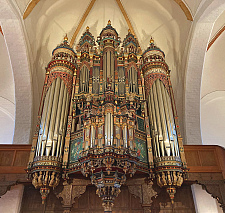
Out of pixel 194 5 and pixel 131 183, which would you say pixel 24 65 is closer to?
pixel 131 183

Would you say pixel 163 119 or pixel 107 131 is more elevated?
pixel 163 119

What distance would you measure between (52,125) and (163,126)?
273cm

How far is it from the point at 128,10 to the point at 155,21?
1.27 m

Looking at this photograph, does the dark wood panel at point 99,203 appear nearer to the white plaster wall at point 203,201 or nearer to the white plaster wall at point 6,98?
the white plaster wall at point 203,201

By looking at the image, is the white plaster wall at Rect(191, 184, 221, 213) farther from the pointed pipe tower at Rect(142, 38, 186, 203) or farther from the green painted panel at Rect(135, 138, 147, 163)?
the green painted panel at Rect(135, 138, 147, 163)

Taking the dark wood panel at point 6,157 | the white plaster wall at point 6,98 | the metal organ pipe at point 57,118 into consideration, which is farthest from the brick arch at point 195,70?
the white plaster wall at point 6,98

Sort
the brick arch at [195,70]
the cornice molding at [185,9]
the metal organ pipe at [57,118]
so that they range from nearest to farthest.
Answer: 1. the metal organ pipe at [57,118]
2. the brick arch at [195,70]
3. the cornice molding at [185,9]

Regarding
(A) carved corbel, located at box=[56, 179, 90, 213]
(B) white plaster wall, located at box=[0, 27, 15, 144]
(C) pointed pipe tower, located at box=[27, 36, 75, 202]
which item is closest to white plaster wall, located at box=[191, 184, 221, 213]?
(A) carved corbel, located at box=[56, 179, 90, 213]

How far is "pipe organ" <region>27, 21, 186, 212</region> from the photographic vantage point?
17.1 feet

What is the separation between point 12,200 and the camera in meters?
6.38

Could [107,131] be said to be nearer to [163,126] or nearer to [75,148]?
[75,148]

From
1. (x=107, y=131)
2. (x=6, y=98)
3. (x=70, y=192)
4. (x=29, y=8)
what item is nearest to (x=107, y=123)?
(x=107, y=131)

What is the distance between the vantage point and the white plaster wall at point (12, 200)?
245 inches

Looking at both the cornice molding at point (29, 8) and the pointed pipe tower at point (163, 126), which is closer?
the pointed pipe tower at point (163, 126)
